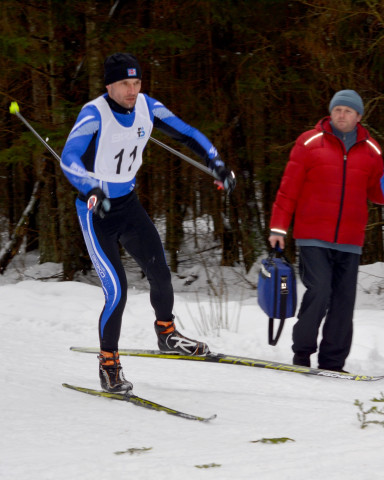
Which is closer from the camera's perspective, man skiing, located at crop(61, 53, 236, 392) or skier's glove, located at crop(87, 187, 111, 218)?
skier's glove, located at crop(87, 187, 111, 218)

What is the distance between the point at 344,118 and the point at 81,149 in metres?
1.85

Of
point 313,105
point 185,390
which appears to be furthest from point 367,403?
point 313,105

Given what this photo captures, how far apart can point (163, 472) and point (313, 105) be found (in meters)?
8.09

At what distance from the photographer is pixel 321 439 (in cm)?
326

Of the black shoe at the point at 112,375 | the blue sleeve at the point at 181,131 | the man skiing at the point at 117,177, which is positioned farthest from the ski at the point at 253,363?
the blue sleeve at the point at 181,131

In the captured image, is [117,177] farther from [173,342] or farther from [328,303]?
[328,303]

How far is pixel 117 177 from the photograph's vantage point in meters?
4.43

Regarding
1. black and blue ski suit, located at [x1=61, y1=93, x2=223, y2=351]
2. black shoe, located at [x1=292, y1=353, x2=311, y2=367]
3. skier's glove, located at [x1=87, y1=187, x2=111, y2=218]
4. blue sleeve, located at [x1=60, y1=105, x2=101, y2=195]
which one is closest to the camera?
skier's glove, located at [x1=87, y1=187, x2=111, y2=218]

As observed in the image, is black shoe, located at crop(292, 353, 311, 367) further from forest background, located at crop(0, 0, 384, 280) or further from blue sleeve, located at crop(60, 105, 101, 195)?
forest background, located at crop(0, 0, 384, 280)

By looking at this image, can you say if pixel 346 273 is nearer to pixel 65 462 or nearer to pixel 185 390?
pixel 185 390

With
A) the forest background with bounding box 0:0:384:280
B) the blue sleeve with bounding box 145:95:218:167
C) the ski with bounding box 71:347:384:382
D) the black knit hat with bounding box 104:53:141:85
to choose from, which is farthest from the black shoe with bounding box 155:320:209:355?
the forest background with bounding box 0:0:384:280

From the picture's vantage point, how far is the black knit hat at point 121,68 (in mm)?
4191

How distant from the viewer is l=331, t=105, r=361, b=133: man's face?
4637mm

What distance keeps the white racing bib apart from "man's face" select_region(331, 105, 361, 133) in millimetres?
1301
